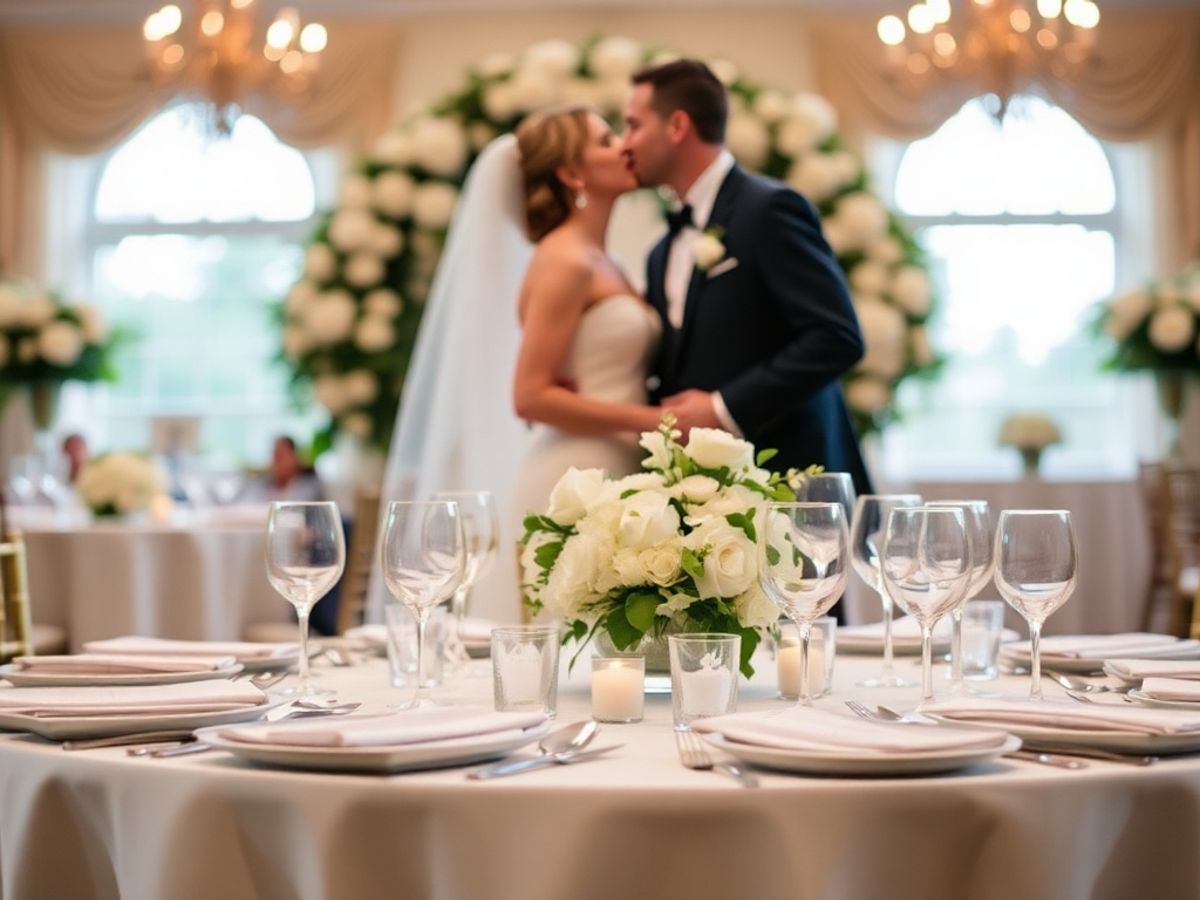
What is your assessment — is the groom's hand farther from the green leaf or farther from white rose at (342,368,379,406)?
white rose at (342,368,379,406)

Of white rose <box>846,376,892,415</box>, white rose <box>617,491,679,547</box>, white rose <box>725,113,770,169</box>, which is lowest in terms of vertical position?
white rose <box>617,491,679,547</box>

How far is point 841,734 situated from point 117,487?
4.29 meters

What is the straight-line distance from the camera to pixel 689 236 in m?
3.53

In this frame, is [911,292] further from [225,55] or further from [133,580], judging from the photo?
[225,55]

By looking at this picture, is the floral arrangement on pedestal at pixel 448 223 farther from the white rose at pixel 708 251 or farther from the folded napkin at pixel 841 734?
the folded napkin at pixel 841 734

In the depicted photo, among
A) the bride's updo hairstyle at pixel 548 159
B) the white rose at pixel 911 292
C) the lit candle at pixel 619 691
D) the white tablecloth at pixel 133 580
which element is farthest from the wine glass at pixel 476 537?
the white rose at pixel 911 292

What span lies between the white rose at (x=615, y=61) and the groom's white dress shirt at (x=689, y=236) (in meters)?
2.88

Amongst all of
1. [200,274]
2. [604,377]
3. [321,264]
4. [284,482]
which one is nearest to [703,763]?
[604,377]

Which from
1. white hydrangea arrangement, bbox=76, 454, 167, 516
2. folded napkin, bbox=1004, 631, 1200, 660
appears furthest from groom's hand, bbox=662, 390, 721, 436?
white hydrangea arrangement, bbox=76, 454, 167, 516

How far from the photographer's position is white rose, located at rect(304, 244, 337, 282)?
6750mm

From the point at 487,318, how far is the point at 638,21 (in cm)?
555

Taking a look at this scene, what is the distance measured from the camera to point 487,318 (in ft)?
14.6

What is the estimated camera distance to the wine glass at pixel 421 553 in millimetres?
1604

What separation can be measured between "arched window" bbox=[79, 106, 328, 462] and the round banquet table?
28.9 feet
